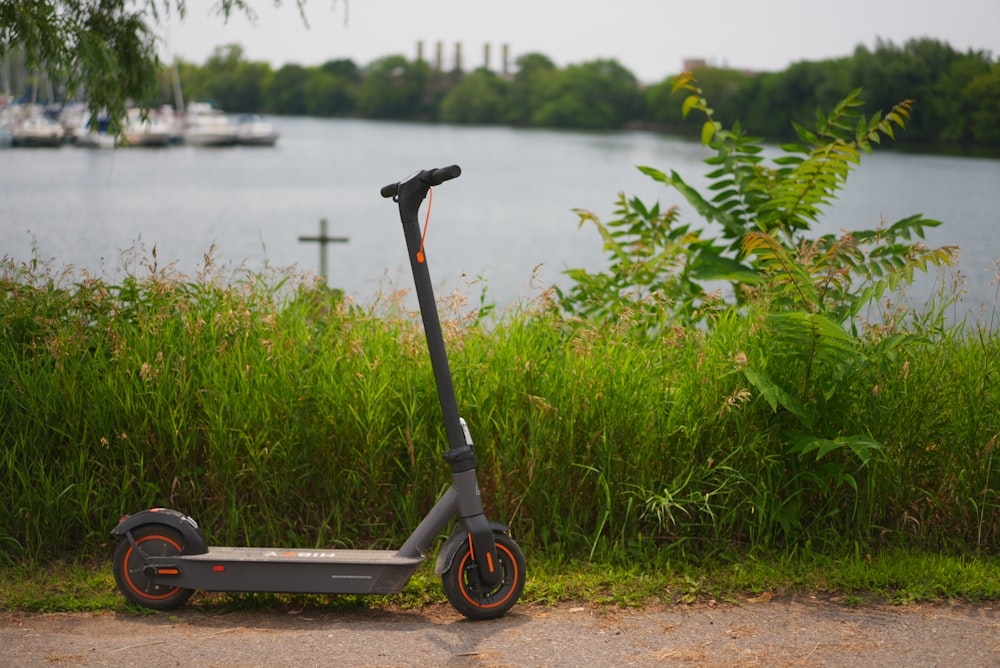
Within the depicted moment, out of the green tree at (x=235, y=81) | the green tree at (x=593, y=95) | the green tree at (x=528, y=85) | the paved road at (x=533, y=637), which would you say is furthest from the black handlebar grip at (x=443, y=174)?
the green tree at (x=528, y=85)

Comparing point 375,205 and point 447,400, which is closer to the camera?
point 447,400

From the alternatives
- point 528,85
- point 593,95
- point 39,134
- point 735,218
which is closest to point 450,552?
point 735,218

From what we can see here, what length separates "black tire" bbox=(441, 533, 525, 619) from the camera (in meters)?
3.78

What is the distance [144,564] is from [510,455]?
5.22 feet

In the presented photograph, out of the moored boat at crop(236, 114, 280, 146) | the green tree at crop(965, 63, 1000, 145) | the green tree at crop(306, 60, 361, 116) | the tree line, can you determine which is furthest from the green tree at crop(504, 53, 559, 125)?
the green tree at crop(965, 63, 1000, 145)

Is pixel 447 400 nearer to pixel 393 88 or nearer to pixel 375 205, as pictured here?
pixel 375 205

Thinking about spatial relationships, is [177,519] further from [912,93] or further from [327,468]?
[912,93]

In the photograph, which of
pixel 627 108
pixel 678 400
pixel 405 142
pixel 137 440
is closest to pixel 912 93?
pixel 678 400

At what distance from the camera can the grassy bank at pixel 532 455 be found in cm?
447

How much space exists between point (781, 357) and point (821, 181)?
174 centimetres

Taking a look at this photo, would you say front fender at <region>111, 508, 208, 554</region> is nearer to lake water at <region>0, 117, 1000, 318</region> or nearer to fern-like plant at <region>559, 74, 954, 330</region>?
lake water at <region>0, 117, 1000, 318</region>

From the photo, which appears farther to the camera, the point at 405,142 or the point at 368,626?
the point at 405,142

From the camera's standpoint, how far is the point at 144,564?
12.7ft

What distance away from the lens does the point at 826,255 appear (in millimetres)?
4797
